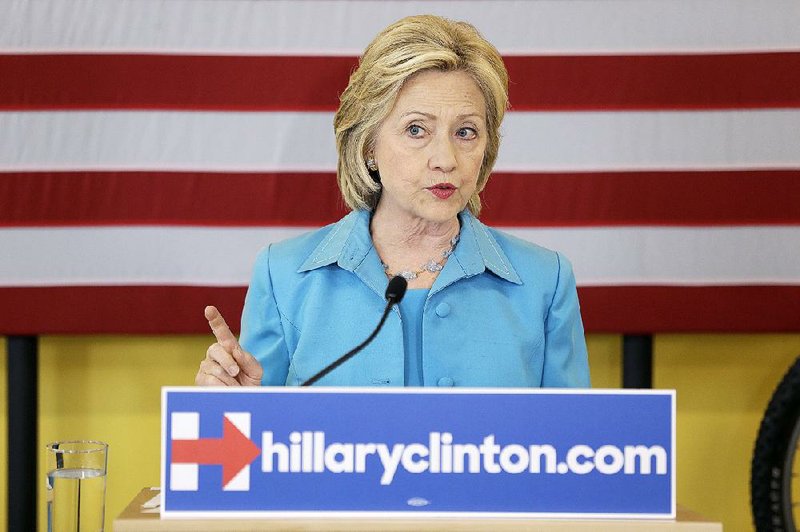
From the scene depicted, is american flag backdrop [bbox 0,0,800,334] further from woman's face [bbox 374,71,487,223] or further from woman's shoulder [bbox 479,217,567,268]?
woman's face [bbox 374,71,487,223]

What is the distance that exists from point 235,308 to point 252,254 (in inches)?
5.4

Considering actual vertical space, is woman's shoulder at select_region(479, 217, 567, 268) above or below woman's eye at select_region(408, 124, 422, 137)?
below

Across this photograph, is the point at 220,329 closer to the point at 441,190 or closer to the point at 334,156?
the point at 441,190

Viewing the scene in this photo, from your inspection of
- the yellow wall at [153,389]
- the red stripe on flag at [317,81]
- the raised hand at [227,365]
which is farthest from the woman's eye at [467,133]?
the yellow wall at [153,389]

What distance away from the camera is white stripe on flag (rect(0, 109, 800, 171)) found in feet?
7.71

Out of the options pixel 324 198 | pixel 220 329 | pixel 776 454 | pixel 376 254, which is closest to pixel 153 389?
pixel 324 198

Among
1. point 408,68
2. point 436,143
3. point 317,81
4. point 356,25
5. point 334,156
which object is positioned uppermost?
point 356,25

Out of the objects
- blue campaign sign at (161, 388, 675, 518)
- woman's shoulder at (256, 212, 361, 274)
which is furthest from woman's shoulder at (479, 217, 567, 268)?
blue campaign sign at (161, 388, 675, 518)

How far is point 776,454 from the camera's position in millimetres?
1673

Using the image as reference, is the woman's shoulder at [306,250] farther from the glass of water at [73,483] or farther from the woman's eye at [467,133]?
the glass of water at [73,483]

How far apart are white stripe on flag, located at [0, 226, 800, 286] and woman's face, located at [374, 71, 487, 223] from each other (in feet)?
2.65

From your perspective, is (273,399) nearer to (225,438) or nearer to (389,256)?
(225,438)

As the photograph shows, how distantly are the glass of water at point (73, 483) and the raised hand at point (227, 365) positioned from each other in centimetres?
17

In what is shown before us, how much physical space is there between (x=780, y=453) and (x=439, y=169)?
773 mm
